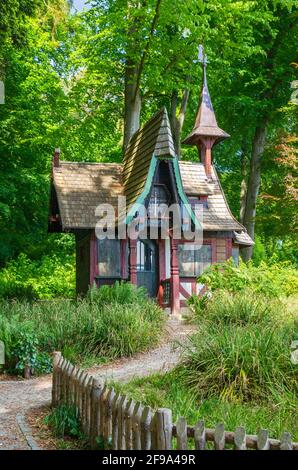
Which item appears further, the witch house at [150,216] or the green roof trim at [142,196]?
the witch house at [150,216]

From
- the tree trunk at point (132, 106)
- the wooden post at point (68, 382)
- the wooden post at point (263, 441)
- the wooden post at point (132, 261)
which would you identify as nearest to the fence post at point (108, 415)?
the wooden post at point (68, 382)

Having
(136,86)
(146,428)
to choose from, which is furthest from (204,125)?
(146,428)

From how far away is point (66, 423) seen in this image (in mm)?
6605

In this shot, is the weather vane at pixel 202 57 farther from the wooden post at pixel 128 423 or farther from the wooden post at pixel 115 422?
the wooden post at pixel 128 423

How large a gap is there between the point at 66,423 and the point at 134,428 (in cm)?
200

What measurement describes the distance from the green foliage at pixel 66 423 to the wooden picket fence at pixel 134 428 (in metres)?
0.10

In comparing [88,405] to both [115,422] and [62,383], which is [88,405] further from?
[62,383]

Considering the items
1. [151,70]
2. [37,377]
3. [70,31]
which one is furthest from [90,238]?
[70,31]

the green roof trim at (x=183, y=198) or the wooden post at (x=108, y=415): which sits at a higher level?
the green roof trim at (x=183, y=198)

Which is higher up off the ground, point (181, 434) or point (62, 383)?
point (181, 434)

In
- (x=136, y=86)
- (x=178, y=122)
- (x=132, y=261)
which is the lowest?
(x=132, y=261)

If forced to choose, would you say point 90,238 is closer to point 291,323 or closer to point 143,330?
point 143,330

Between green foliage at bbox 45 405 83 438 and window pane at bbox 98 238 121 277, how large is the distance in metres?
11.6

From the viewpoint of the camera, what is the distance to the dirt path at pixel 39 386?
6.67m
